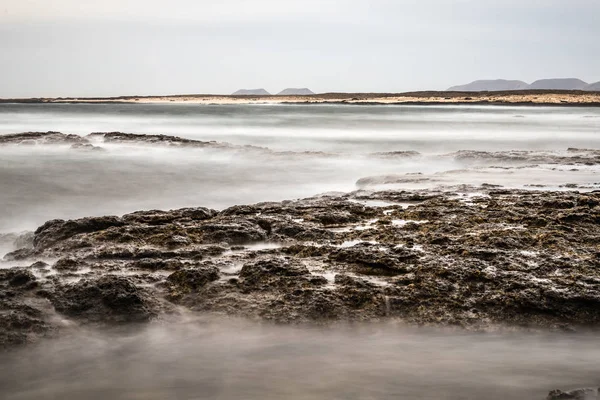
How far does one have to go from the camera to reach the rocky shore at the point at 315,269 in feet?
14.8

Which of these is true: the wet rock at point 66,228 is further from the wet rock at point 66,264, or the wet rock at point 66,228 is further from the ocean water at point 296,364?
the ocean water at point 296,364

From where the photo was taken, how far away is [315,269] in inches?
207

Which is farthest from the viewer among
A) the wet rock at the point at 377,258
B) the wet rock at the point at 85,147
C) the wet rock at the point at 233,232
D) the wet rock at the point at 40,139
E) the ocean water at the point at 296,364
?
the wet rock at the point at 40,139

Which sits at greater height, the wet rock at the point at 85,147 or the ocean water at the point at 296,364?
the wet rock at the point at 85,147

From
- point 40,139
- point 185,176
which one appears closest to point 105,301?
point 185,176

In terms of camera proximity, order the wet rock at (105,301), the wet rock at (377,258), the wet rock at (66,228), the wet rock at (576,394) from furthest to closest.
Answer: the wet rock at (66,228)
the wet rock at (377,258)
the wet rock at (105,301)
the wet rock at (576,394)

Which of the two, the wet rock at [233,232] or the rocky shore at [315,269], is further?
the wet rock at [233,232]

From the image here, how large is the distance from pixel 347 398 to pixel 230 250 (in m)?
2.62

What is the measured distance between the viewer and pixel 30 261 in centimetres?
584

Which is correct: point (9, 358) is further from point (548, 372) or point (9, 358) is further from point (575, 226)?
point (575, 226)

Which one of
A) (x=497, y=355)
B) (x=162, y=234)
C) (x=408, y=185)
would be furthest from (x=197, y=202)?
(x=497, y=355)

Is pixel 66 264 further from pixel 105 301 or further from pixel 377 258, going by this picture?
pixel 377 258

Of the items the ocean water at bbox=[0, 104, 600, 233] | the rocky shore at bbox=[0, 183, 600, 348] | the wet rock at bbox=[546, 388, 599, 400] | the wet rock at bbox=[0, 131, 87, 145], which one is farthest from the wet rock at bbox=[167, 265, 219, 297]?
the wet rock at bbox=[0, 131, 87, 145]

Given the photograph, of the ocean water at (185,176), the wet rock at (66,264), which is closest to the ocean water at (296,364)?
the wet rock at (66,264)
